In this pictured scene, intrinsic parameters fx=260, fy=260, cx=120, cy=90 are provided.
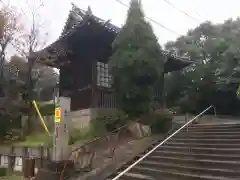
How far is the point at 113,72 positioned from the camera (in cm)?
1067

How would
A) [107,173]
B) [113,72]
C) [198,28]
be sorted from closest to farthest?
[107,173] → [113,72] → [198,28]

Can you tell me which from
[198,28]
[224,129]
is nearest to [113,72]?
[224,129]

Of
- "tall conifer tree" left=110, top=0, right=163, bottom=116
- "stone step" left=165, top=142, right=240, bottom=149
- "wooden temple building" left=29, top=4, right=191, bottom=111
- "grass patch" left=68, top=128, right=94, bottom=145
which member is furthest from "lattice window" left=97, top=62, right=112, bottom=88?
"stone step" left=165, top=142, right=240, bottom=149

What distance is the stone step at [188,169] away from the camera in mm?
5766

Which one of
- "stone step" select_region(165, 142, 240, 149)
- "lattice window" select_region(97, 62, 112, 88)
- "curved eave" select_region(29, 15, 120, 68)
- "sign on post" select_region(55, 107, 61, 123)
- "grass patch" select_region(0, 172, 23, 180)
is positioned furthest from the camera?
"lattice window" select_region(97, 62, 112, 88)

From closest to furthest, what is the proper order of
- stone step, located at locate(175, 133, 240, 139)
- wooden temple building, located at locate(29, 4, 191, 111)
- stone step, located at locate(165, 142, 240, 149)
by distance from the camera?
stone step, located at locate(165, 142, 240, 149) → stone step, located at locate(175, 133, 240, 139) → wooden temple building, located at locate(29, 4, 191, 111)

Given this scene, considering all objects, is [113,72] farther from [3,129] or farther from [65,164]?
[3,129]

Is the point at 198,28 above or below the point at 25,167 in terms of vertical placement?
above

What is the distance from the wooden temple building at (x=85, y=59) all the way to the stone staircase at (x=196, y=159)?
5.37m

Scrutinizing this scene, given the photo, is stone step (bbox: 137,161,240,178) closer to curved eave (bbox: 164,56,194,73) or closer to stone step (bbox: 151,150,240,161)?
stone step (bbox: 151,150,240,161)

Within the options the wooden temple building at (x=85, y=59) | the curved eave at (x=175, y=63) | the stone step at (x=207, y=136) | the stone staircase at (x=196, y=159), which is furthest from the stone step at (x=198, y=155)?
the curved eave at (x=175, y=63)

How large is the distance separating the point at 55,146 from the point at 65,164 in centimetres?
73

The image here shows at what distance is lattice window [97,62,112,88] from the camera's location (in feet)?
44.8

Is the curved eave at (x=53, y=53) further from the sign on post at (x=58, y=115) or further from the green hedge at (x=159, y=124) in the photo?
the sign on post at (x=58, y=115)
